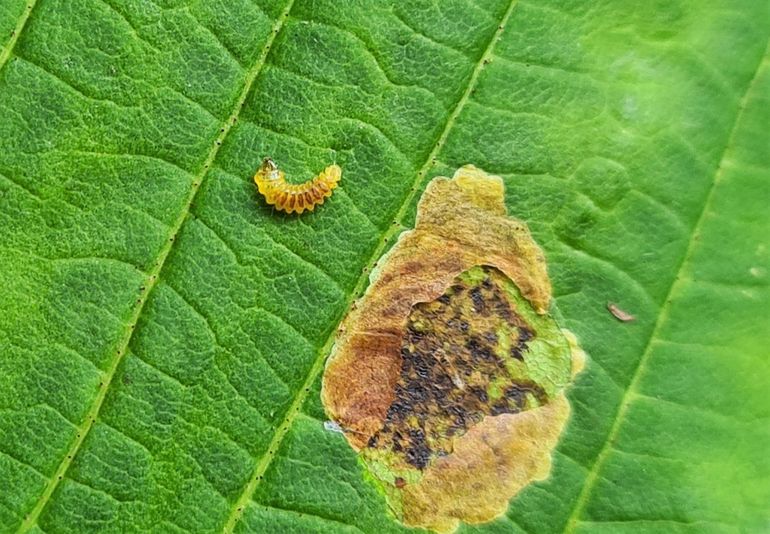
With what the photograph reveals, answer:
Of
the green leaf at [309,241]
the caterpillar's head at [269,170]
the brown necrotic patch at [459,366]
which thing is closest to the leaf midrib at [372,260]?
the green leaf at [309,241]

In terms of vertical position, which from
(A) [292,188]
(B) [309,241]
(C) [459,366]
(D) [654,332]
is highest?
(D) [654,332]

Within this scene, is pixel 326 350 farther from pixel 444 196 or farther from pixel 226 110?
pixel 226 110

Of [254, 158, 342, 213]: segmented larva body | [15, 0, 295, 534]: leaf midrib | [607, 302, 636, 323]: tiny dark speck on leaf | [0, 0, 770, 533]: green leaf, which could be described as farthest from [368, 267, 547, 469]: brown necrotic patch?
[15, 0, 295, 534]: leaf midrib

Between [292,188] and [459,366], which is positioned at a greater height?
[292,188]

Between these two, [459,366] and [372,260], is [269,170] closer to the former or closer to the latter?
[372,260]

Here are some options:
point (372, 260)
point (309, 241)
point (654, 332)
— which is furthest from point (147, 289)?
point (654, 332)

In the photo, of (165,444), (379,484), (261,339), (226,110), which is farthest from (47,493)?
(226,110)

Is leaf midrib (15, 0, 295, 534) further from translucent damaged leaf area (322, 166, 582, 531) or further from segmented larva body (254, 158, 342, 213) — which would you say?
translucent damaged leaf area (322, 166, 582, 531)

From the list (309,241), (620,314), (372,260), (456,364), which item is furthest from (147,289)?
(620,314)
